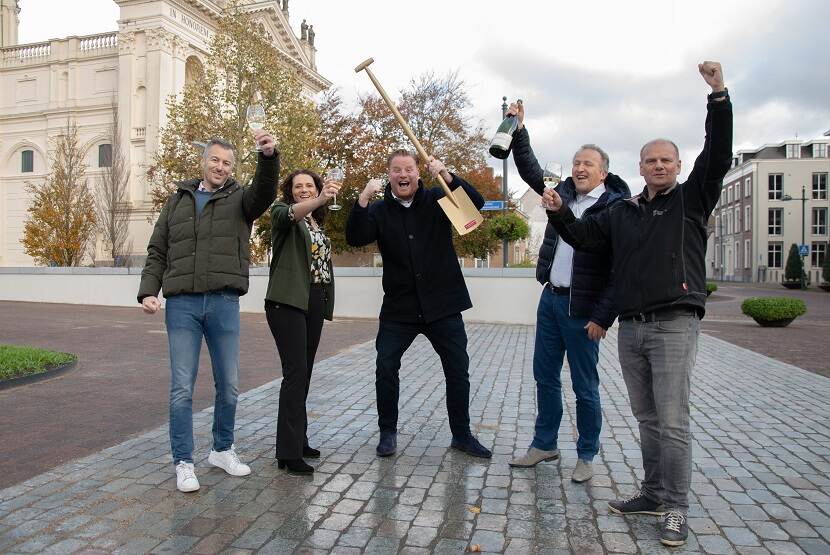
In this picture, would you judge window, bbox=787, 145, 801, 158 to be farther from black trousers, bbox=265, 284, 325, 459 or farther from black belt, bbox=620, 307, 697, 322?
black trousers, bbox=265, 284, 325, 459

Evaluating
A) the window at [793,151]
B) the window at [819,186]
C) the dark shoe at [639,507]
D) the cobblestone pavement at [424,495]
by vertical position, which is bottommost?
the cobblestone pavement at [424,495]

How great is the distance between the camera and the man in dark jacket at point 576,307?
14.1ft

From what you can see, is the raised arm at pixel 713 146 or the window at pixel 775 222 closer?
the raised arm at pixel 713 146

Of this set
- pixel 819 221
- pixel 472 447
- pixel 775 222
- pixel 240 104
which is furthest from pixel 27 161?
pixel 819 221

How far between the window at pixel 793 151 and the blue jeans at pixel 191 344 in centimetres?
7735

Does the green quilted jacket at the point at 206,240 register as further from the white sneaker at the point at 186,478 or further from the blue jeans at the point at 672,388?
the blue jeans at the point at 672,388

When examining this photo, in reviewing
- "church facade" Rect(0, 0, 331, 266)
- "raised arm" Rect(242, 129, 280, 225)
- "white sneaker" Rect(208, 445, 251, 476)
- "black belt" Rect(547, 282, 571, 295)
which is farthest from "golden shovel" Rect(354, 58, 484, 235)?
"church facade" Rect(0, 0, 331, 266)

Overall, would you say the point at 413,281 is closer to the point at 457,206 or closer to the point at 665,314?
the point at 457,206

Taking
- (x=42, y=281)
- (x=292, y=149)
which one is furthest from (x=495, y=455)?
(x=42, y=281)

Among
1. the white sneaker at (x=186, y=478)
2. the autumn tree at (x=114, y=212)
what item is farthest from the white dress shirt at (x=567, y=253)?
the autumn tree at (x=114, y=212)

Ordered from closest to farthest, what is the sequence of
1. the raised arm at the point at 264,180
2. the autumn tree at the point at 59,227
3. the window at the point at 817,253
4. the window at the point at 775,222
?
the raised arm at the point at 264,180
the autumn tree at the point at 59,227
the window at the point at 817,253
the window at the point at 775,222

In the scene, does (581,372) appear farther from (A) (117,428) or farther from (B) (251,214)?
(A) (117,428)

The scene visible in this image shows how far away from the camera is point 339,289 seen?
21.0 metres

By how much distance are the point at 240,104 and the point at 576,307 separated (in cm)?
2056
